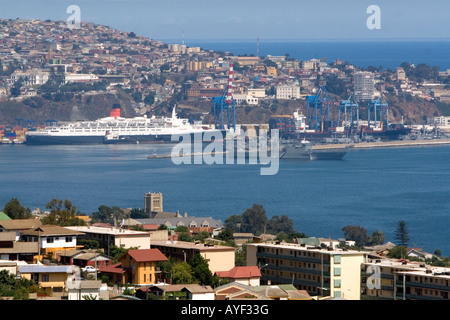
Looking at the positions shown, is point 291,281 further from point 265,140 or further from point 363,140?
point 363,140

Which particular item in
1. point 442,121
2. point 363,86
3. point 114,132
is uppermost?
point 363,86

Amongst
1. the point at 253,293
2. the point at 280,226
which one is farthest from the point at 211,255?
the point at 280,226

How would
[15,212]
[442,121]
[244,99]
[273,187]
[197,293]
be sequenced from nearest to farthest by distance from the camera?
1. [197,293]
2. [15,212]
3. [273,187]
4. [442,121]
5. [244,99]

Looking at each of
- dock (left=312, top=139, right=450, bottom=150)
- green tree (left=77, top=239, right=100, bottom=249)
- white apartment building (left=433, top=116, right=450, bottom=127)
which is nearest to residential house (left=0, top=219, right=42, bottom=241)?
green tree (left=77, top=239, right=100, bottom=249)

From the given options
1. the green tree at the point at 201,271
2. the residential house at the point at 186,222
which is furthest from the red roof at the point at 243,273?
the residential house at the point at 186,222

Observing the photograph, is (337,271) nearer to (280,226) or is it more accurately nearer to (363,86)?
(280,226)

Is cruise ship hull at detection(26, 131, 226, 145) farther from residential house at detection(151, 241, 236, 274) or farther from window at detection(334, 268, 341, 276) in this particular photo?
window at detection(334, 268, 341, 276)
